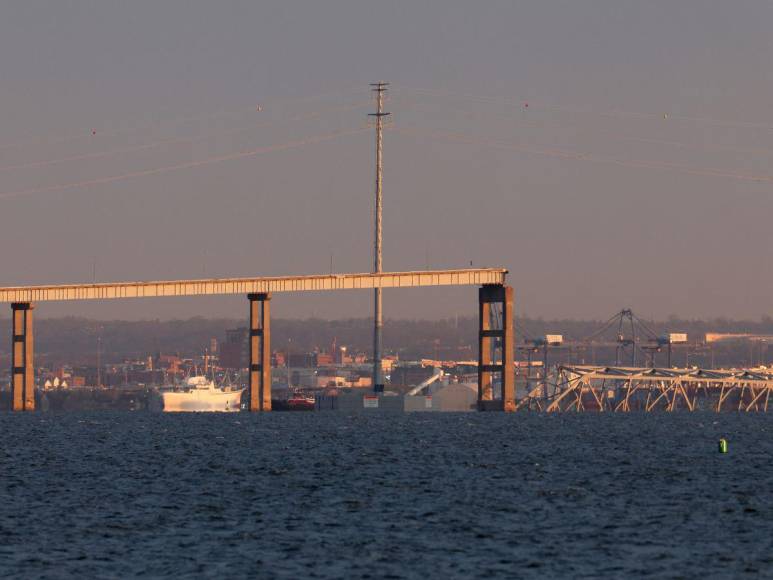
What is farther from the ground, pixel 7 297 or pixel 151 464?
pixel 7 297

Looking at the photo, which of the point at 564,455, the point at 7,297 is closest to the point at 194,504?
the point at 564,455

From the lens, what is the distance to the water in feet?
153

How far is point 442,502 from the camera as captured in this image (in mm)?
63719

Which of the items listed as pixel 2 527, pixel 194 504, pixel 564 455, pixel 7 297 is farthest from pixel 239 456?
pixel 7 297

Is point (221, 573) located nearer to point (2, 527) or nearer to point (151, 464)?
point (2, 527)

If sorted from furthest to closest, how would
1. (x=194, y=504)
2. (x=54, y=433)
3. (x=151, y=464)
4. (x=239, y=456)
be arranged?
(x=54, y=433)
(x=239, y=456)
(x=151, y=464)
(x=194, y=504)

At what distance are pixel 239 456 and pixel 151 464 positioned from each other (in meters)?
9.63

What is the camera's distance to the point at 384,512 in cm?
6012

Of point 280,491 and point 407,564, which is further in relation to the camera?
point 280,491

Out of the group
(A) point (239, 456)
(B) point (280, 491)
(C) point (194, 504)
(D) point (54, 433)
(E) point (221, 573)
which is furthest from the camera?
(D) point (54, 433)

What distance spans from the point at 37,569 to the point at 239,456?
50838 mm

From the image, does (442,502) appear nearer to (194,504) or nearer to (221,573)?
(194,504)

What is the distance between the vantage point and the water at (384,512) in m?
46.7

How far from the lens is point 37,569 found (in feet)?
150
